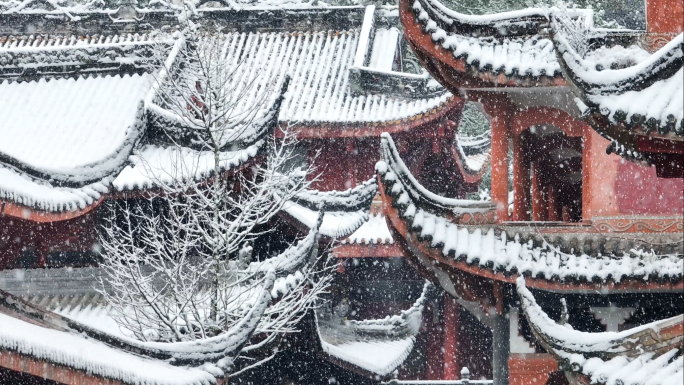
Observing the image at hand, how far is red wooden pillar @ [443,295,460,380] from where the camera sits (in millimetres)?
19078

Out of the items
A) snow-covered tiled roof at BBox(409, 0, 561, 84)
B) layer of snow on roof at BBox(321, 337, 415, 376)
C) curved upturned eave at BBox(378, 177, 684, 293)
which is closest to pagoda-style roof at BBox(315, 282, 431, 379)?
layer of snow on roof at BBox(321, 337, 415, 376)

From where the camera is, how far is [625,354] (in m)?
7.67

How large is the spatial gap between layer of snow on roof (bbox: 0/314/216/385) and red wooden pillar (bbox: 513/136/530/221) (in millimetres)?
5036

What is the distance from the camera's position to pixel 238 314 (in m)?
10.3

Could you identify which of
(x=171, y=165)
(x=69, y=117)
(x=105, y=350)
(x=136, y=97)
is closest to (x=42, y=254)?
(x=171, y=165)

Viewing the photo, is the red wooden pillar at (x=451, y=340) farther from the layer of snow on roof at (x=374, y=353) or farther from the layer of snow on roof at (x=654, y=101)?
the layer of snow on roof at (x=654, y=101)

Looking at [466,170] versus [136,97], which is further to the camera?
[466,170]

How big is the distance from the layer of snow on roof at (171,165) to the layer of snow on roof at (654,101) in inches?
199

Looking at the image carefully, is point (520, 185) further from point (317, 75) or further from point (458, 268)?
point (317, 75)

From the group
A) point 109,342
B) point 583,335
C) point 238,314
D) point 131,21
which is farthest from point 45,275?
point 131,21

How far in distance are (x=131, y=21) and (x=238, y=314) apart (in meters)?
12.6

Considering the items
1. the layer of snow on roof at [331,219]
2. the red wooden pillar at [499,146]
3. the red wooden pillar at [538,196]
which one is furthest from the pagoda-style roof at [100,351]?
the red wooden pillar at [538,196]

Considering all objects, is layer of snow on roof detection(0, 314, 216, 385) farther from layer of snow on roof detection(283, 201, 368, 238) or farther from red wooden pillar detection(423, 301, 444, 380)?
red wooden pillar detection(423, 301, 444, 380)

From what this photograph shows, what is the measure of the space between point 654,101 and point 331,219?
7741mm
